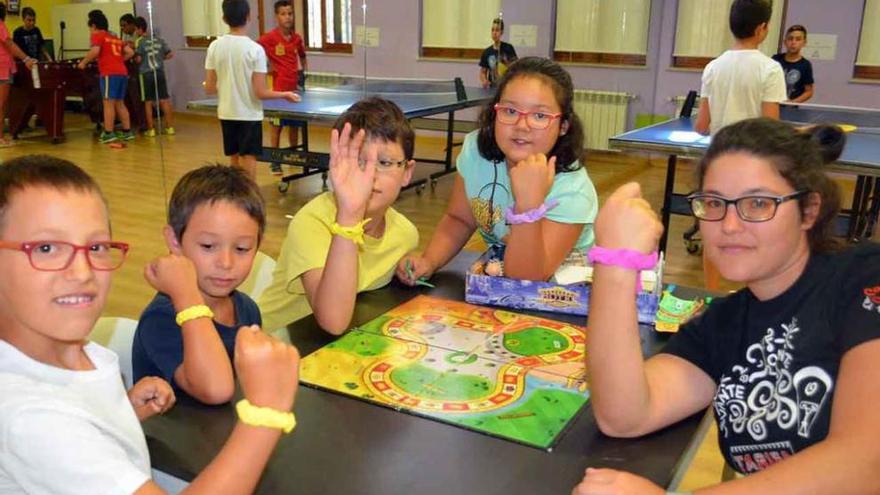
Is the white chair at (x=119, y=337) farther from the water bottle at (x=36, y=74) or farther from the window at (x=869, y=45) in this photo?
the window at (x=869, y=45)

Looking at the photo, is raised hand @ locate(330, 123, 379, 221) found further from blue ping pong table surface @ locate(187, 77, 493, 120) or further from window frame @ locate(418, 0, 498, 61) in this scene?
window frame @ locate(418, 0, 498, 61)

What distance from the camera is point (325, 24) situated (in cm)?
566

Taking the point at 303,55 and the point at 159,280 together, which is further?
the point at 303,55

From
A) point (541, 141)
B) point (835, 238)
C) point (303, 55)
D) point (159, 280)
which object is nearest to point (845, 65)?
point (303, 55)

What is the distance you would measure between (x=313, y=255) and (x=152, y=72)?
4165mm

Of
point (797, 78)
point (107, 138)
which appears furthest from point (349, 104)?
point (797, 78)

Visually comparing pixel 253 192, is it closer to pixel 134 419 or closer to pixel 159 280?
pixel 159 280

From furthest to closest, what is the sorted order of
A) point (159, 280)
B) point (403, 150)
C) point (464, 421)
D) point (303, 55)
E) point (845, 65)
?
1. point (845, 65)
2. point (303, 55)
3. point (403, 150)
4. point (159, 280)
5. point (464, 421)

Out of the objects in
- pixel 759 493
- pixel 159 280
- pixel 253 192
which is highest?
pixel 253 192

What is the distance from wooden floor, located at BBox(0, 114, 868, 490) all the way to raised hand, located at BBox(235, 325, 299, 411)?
302 cm

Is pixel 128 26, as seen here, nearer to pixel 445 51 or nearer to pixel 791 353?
pixel 445 51

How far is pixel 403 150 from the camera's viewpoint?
1783 mm

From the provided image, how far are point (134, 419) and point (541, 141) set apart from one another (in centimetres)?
121

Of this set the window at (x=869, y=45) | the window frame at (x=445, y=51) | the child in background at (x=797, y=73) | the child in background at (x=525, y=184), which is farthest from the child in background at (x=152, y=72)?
the window at (x=869, y=45)
